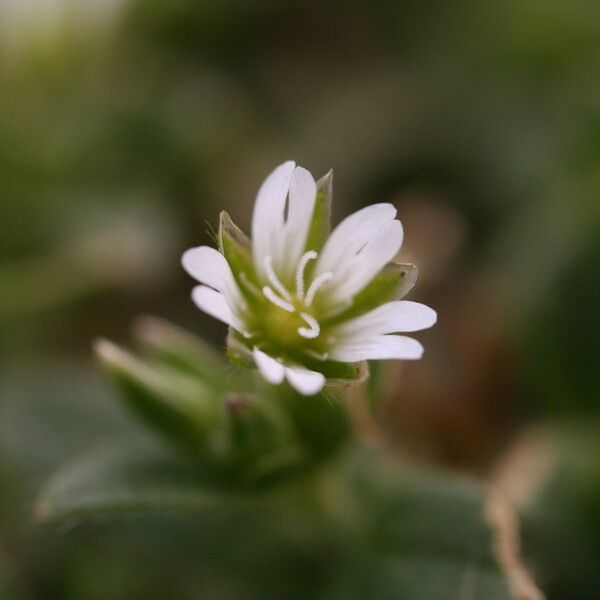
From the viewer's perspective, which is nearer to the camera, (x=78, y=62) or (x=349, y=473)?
(x=349, y=473)

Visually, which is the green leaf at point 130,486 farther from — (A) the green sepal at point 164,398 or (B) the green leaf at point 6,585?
(B) the green leaf at point 6,585

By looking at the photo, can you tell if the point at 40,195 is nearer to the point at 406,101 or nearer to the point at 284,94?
the point at 284,94

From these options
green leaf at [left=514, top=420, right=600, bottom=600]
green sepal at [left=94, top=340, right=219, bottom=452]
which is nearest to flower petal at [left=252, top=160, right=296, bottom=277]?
green sepal at [left=94, top=340, right=219, bottom=452]

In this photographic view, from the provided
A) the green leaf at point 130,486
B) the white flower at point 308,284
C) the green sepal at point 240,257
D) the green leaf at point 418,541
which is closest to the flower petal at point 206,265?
the white flower at point 308,284

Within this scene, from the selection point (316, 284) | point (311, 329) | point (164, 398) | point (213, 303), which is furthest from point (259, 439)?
point (213, 303)

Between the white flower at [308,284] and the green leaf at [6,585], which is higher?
the white flower at [308,284]

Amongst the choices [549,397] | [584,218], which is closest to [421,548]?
[549,397]
